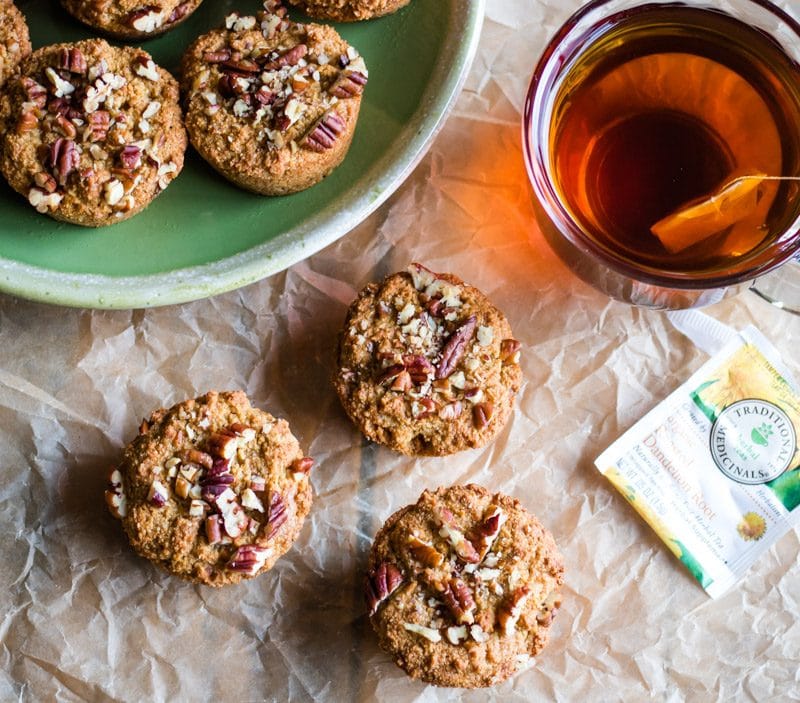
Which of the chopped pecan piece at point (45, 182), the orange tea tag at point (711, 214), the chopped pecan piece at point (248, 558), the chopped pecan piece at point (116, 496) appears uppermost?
the orange tea tag at point (711, 214)

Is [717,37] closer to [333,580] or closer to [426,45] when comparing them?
[426,45]

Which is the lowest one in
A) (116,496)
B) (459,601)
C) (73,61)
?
(116,496)

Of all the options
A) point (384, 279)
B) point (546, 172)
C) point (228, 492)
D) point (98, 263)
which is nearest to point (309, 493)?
point (228, 492)

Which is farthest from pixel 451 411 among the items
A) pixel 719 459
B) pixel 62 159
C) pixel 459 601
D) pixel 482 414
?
pixel 62 159

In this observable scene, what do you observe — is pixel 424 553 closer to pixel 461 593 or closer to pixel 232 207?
pixel 461 593

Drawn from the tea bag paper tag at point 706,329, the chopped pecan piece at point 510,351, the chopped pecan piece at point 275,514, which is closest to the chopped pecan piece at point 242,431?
the chopped pecan piece at point 275,514

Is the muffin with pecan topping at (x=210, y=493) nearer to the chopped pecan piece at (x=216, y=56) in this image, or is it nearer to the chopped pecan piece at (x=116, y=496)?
the chopped pecan piece at (x=116, y=496)

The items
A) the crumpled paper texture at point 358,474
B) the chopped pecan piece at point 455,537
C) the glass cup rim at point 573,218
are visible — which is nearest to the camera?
the glass cup rim at point 573,218
